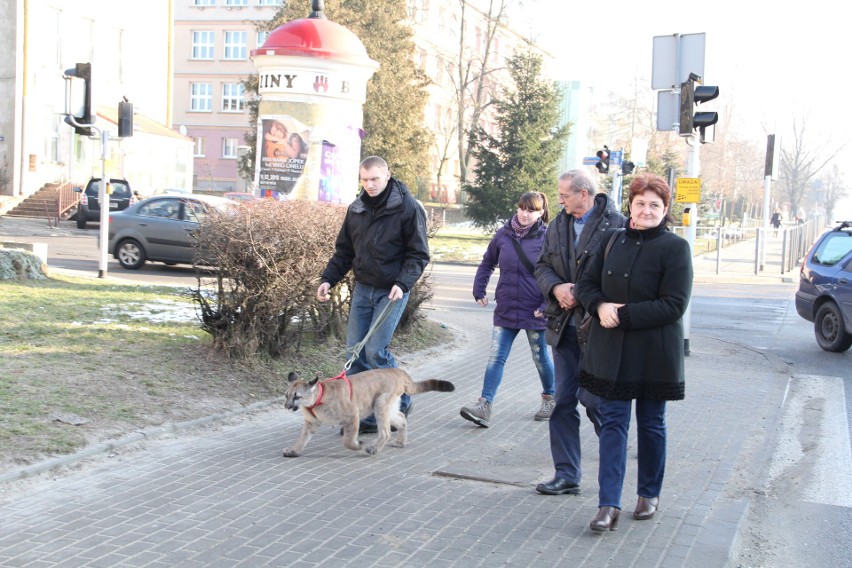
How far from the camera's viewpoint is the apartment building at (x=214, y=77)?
6569cm

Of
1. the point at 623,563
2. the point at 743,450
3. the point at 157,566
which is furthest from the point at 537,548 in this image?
the point at 743,450

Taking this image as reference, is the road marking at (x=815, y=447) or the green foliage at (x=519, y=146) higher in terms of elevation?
the green foliage at (x=519, y=146)

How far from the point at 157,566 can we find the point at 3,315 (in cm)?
613

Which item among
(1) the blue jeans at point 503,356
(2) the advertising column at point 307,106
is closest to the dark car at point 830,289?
(1) the blue jeans at point 503,356

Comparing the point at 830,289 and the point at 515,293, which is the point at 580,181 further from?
the point at 830,289

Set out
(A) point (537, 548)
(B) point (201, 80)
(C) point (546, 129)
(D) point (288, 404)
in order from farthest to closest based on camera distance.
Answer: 1. (B) point (201, 80)
2. (C) point (546, 129)
3. (D) point (288, 404)
4. (A) point (537, 548)

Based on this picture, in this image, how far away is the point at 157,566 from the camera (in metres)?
Answer: 4.13

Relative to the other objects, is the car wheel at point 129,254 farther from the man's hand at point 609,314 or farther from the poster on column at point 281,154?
the man's hand at point 609,314

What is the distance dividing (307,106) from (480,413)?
7374 millimetres

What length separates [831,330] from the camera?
12.8 metres

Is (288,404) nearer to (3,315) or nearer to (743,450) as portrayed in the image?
(743,450)

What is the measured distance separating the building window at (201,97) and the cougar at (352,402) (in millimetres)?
64383

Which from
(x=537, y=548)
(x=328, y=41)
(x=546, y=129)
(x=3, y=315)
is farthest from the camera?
(x=546, y=129)

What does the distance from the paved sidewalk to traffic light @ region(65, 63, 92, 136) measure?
8.92 metres
